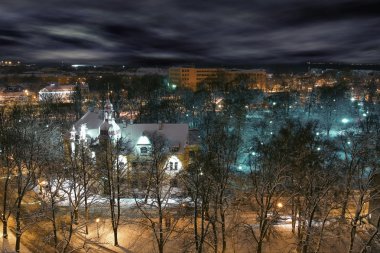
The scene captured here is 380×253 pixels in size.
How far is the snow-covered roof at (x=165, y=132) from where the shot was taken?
3459 cm

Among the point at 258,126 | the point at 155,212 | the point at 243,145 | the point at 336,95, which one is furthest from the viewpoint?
the point at 336,95

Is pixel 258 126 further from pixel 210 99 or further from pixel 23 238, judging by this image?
pixel 23 238

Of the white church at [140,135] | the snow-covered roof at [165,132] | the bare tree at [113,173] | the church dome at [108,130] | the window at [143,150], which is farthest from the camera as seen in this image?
the snow-covered roof at [165,132]

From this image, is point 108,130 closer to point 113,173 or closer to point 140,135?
point 140,135

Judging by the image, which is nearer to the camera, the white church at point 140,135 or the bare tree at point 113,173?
the bare tree at point 113,173

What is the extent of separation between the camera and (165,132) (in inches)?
1390

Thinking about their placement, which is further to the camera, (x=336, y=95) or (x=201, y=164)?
(x=336, y=95)

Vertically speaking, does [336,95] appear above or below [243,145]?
above

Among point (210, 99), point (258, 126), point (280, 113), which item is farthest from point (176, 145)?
point (210, 99)

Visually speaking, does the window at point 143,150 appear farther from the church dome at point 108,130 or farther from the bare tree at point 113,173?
the bare tree at point 113,173

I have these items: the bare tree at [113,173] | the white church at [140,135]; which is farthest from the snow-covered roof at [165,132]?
the bare tree at [113,173]

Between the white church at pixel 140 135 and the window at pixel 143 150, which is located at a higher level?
the white church at pixel 140 135

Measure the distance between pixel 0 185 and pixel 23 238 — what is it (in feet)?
31.0

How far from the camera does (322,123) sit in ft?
171
